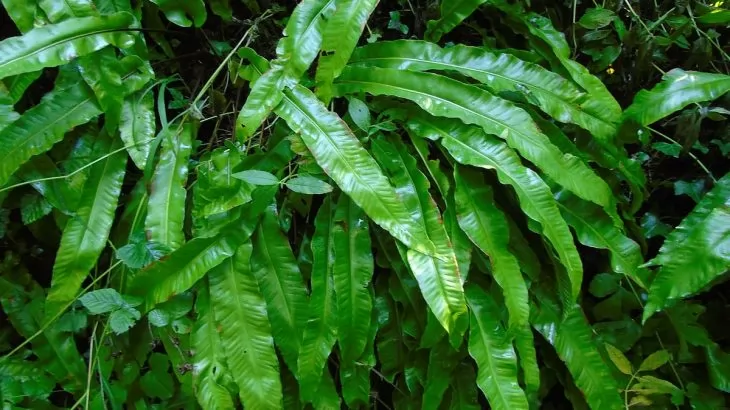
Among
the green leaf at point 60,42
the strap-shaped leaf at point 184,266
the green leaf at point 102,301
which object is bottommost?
the green leaf at point 102,301

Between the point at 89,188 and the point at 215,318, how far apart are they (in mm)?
311

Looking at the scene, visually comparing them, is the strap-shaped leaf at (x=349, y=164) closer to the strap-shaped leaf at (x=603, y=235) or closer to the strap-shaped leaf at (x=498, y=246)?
the strap-shaped leaf at (x=498, y=246)

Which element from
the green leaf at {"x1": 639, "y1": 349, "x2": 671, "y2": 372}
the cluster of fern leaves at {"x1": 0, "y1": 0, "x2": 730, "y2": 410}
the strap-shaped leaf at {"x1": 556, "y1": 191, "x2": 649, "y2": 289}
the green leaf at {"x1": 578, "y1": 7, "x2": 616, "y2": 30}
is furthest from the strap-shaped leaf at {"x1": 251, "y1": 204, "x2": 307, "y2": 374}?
the green leaf at {"x1": 578, "y1": 7, "x2": 616, "y2": 30}

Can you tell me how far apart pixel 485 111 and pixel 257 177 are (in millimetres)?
376

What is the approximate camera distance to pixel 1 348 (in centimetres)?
99

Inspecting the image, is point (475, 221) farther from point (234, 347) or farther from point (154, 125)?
point (154, 125)

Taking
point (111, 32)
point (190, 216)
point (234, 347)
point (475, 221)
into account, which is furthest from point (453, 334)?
point (111, 32)

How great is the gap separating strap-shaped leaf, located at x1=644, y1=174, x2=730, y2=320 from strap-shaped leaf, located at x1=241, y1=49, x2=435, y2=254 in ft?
1.12

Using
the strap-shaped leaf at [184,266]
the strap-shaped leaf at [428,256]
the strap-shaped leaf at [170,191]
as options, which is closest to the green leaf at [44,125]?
the strap-shaped leaf at [170,191]

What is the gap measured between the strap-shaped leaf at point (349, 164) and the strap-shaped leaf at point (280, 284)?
0.48ft

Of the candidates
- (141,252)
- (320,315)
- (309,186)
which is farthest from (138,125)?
(320,315)

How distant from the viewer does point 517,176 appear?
0.84m

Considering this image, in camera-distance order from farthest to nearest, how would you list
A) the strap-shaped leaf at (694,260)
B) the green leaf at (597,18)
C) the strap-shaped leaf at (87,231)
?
the green leaf at (597,18) → the strap-shaped leaf at (87,231) → the strap-shaped leaf at (694,260)

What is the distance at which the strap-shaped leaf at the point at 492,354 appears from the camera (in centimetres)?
83
